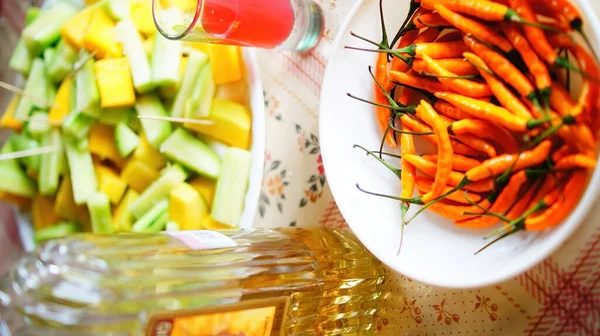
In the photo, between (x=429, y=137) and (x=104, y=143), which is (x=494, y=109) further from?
(x=104, y=143)

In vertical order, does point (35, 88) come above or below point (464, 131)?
above

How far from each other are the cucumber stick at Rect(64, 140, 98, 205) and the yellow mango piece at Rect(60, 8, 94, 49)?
0.22 metres

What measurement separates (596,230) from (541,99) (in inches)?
8.4

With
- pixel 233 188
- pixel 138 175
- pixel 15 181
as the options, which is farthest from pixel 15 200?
pixel 233 188

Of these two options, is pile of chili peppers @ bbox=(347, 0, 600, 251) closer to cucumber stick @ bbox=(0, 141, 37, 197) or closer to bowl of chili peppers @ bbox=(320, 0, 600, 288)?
bowl of chili peppers @ bbox=(320, 0, 600, 288)

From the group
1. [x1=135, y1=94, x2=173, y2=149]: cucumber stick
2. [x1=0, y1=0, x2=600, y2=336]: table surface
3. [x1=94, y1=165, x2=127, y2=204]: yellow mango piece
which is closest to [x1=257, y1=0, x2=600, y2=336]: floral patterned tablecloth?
[x1=0, y1=0, x2=600, y2=336]: table surface

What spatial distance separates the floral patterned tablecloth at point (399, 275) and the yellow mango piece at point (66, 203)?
0.45m

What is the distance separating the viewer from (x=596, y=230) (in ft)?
2.43

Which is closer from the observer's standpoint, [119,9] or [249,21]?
[249,21]

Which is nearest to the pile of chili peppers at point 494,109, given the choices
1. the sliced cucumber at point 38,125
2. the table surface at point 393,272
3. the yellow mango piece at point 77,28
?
the table surface at point 393,272

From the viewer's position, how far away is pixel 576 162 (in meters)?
0.60

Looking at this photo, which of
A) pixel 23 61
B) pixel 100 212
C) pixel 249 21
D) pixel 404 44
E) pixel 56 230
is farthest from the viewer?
pixel 23 61

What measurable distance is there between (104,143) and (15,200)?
1.11ft

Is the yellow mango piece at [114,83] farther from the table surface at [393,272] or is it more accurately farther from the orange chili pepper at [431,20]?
the orange chili pepper at [431,20]
